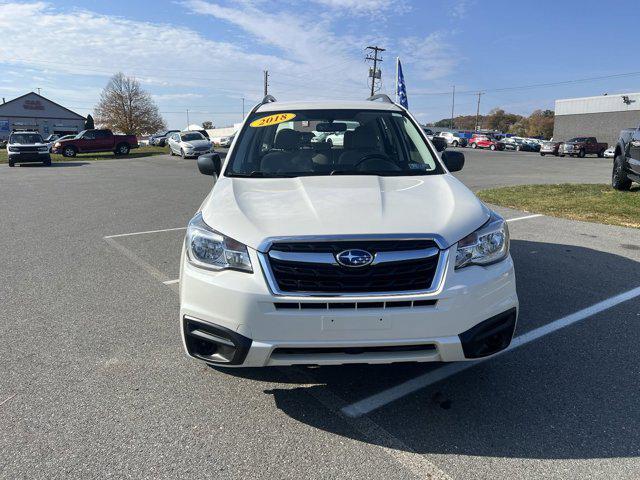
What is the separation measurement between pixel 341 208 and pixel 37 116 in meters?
91.1

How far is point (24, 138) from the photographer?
26.0m

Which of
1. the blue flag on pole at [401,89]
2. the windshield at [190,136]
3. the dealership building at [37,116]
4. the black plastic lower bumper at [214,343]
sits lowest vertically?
the black plastic lower bumper at [214,343]

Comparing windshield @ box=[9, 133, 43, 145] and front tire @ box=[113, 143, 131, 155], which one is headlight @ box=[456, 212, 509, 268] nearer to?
windshield @ box=[9, 133, 43, 145]

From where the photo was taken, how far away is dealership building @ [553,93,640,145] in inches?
1967

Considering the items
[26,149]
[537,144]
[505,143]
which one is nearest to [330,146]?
[26,149]

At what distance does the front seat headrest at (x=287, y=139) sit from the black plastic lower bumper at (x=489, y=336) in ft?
7.53

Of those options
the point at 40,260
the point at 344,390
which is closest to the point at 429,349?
the point at 344,390

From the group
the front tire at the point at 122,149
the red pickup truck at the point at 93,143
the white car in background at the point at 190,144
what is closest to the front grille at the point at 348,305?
the white car in background at the point at 190,144

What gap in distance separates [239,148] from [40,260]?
3.58 m

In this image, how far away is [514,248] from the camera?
6402mm

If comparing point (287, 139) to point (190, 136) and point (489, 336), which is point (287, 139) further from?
point (190, 136)

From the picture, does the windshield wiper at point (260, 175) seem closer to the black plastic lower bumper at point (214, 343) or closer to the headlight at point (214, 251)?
the headlight at point (214, 251)

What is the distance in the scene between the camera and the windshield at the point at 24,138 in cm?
2578

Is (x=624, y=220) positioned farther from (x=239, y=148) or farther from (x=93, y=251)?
(x=93, y=251)
